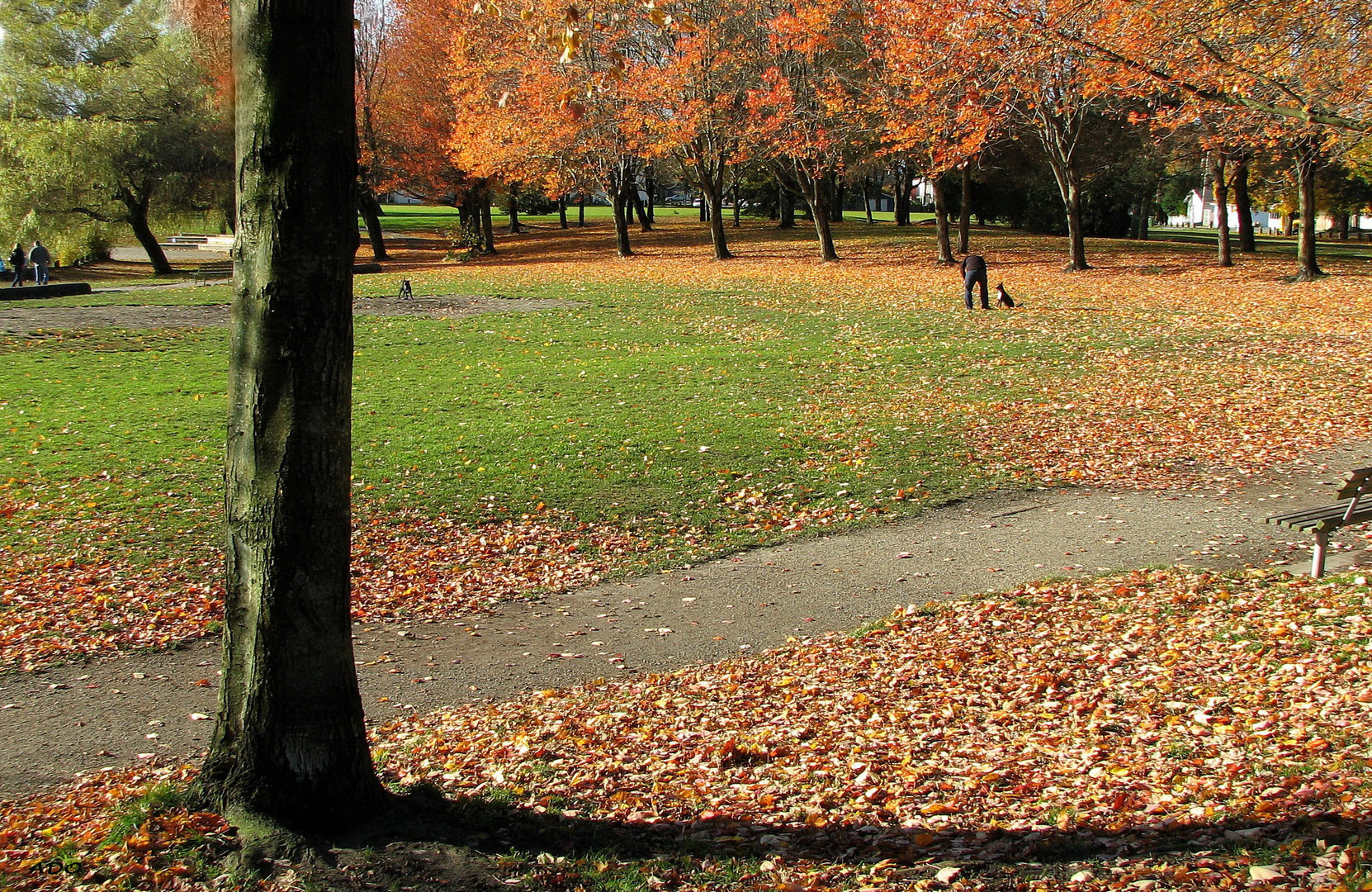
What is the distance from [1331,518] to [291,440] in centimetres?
744

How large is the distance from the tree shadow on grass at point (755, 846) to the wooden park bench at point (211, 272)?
1418 inches

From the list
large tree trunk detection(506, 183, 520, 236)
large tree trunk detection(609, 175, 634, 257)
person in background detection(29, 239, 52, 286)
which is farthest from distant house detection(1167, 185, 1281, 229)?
person in background detection(29, 239, 52, 286)

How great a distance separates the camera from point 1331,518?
7711 mm

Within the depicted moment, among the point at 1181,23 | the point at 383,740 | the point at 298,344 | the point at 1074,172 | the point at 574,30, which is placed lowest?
the point at 383,740

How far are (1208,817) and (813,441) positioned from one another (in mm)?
8963

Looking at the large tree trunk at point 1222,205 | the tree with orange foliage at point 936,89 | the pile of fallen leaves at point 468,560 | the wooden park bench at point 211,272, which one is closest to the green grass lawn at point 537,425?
the pile of fallen leaves at point 468,560

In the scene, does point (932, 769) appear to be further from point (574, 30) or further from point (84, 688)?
point (84, 688)

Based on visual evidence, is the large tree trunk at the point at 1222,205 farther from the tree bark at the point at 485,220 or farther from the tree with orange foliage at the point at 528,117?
the tree bark at the point at 485,220

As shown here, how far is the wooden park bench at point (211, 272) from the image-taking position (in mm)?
38281

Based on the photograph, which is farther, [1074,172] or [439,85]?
[439,85]

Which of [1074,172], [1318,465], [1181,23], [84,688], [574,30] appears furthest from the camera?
[1074,172]

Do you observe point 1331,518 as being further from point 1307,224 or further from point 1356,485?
point 1307,224

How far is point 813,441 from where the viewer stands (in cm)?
1295

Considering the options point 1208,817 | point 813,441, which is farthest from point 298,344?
point 813,441
